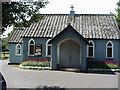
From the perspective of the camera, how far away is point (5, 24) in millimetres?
8781

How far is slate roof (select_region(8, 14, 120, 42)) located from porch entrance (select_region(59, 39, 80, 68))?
181cm

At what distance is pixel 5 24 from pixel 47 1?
107 inches

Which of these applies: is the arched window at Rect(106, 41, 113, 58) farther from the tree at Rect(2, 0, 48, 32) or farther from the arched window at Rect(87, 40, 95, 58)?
the tree at Rect(2, 0, 48, 32)

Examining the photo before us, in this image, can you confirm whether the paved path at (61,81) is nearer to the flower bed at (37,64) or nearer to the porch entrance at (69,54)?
the flower bed at (37,64)

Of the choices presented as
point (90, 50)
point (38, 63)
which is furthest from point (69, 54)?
point (38, 63)

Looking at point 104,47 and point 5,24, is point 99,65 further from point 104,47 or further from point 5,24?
point 5,24

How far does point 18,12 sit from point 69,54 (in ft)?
43.0

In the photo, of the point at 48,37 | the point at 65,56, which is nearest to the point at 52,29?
the point at 48,37

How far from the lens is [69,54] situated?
70.1 ft

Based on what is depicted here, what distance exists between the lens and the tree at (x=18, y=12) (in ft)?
26.8

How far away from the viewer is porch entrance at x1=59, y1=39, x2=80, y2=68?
21.2 meters

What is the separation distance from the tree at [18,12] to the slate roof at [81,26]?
39.7ft

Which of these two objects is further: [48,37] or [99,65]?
[48,37]

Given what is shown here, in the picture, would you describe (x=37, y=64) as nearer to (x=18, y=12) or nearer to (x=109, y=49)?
(x=109, y=49)
